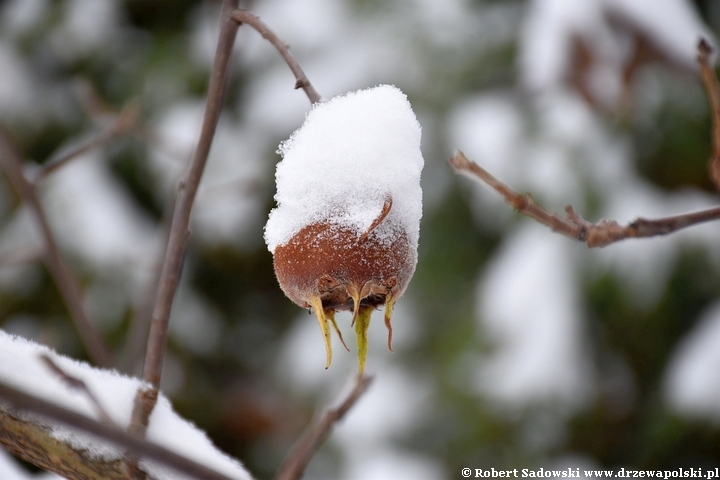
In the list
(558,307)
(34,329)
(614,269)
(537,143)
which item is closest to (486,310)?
(558,307)

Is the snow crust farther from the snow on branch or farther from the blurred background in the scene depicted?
the blurred background

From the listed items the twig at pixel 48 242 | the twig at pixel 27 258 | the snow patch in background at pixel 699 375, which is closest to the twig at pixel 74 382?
the twig at pixel 48 242

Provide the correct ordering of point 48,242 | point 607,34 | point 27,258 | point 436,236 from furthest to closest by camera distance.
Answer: point 436,236 < point 607,34 < point 27,258 < point 48,242

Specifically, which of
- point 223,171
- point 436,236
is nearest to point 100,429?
point 436,236

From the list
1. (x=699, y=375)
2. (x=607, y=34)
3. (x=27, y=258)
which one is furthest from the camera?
(x=699, y=375)

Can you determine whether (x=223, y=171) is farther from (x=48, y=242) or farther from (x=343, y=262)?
(x=343, y=262)

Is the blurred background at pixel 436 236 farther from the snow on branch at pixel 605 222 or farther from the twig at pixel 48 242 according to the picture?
the snow on branch at pixel 605 222
